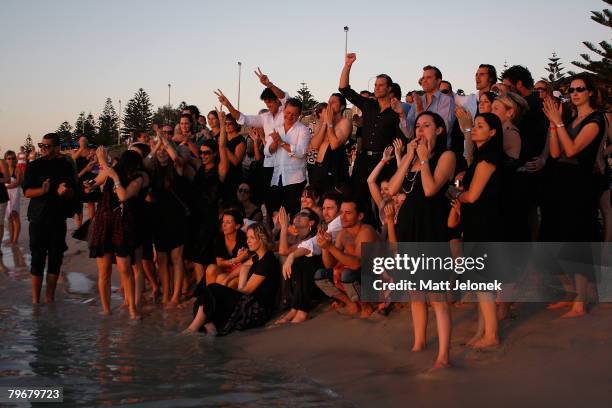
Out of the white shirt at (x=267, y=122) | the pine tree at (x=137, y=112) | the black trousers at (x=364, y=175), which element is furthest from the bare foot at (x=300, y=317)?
the pine tree at (x=137, y=112)

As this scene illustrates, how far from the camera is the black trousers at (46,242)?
31.4ft

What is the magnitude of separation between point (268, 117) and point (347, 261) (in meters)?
3.60

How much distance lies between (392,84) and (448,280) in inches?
136

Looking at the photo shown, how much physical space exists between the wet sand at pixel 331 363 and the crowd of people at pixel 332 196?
0.25m

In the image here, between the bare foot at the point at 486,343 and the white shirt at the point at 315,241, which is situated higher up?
the white shirt at the point at 315,241

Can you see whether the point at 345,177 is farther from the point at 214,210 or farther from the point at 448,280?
the point at 448,280

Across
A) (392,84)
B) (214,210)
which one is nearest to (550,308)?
(392,84)

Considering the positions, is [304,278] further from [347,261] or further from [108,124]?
[108,124]

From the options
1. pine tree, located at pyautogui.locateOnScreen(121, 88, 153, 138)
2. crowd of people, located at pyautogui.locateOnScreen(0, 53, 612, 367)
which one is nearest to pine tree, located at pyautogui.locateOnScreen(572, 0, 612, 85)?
crowd of people, located at pyautogui.locateOnScreen(0, 53, 612, 367)

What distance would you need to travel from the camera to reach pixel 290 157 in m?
9.91

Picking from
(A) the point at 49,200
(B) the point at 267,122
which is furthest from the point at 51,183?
(B) the point at 267,122

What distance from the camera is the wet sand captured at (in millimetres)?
5492

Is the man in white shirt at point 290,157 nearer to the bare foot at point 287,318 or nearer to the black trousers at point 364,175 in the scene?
the black trousers at point 364,175

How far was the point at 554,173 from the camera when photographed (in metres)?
6.89
